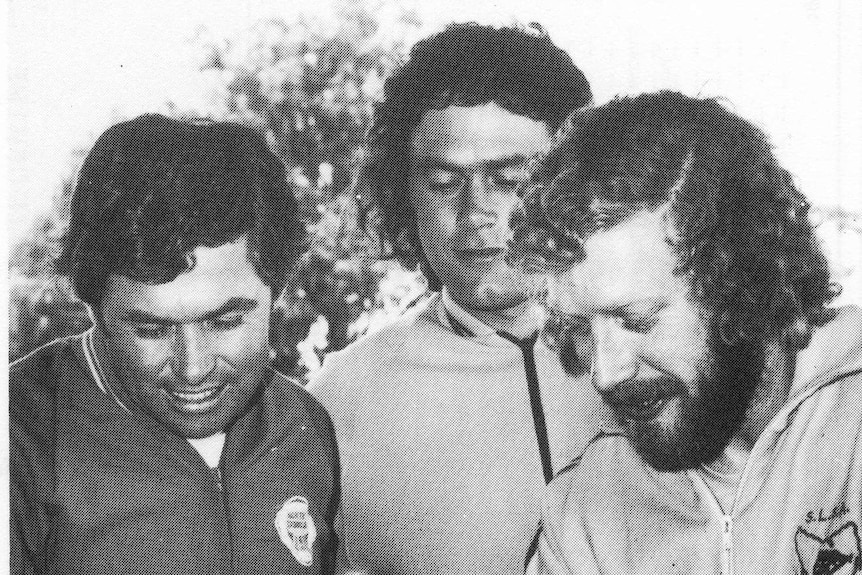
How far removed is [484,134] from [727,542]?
90 centimetres

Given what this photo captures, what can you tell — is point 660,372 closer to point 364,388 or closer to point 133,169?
point 364,388

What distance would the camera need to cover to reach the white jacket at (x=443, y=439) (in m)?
2.18

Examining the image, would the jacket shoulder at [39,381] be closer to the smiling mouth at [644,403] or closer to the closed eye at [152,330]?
the closed eye at [152,330]

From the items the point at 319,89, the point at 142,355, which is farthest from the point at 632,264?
the point at 142,355

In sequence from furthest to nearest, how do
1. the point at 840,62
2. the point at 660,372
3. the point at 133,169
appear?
the point at 840,62, the point at 133,169, the point at 660,372

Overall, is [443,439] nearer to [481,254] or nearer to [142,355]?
[481,254]

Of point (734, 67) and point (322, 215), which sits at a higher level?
point (734, 67)

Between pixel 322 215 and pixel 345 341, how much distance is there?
10.2 inches

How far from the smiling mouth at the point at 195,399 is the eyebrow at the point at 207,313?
14 cm

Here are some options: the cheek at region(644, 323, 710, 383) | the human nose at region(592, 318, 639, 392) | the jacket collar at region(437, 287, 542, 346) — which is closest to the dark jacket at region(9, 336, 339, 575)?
the jacket collar at region(437, 287, 542, 346)

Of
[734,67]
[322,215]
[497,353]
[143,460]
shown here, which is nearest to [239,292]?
[322,215]

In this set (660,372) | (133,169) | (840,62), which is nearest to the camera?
(660,372)

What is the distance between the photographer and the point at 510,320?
2.25 metres

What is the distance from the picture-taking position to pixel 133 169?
7.26 ft
